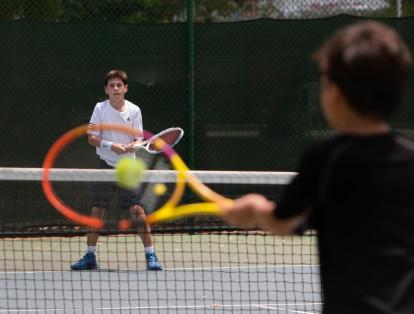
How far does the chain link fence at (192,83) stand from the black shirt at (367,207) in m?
6.83

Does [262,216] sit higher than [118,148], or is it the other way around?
[118,148]

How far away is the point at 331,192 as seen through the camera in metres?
2.33

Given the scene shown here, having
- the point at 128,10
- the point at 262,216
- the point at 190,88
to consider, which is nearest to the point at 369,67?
the point at 262,216

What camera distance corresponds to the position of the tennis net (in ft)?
20.4

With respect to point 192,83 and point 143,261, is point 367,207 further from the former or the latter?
point 192,83

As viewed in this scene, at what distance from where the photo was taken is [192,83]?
365 inches

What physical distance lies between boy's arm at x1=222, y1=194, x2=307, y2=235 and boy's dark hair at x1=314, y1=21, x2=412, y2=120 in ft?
1.09

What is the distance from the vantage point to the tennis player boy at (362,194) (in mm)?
2305

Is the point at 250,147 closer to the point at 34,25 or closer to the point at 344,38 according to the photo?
the point at 34,25

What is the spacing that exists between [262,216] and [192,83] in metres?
6.90

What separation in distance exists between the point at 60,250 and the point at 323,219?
5.99 metres

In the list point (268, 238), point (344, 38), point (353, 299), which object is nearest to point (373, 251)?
point (353, 299)

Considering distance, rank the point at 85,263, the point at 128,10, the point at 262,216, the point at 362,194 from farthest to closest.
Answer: the point at 128,10, the point at 85,263, the point at 262,216, the point at 362,194

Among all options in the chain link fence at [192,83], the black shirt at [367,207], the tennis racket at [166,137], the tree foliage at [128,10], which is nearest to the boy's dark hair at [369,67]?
the black shirt at [367,207]
